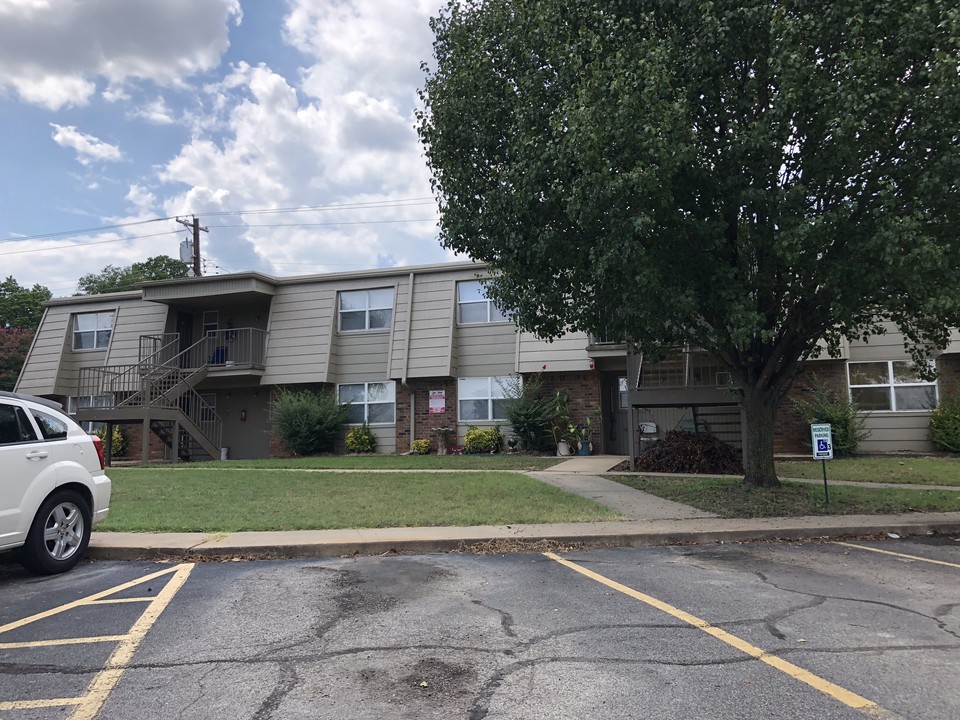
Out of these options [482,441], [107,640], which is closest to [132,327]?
[482,441]

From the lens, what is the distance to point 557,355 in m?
19.7

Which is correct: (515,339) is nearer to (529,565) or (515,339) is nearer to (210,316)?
(210,316)

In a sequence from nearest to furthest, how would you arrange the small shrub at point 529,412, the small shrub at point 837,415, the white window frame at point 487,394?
the small shrub at point 837,415 → the small shrub at point 529,412 → the white window frame at point 487,394

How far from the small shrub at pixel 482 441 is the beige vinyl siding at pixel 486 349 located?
1822 millimetres

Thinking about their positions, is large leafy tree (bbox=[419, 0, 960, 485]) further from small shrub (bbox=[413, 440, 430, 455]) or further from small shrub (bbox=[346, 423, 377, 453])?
small shrub (bbox=[346, 423, 377, 453])

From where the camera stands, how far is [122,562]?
7.40 metres

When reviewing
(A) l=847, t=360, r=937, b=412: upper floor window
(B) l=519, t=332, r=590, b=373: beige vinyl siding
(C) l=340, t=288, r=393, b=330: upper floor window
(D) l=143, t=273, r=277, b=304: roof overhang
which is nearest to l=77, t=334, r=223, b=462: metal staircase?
(D) l=143, t=273, r=277, b=304: roof overhang

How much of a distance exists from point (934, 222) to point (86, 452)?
1032 cm

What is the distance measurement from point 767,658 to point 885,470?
1202cm

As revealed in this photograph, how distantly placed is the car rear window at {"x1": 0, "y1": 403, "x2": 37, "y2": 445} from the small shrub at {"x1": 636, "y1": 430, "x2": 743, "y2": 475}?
11810 millimetres

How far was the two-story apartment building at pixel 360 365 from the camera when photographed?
60.4 ft

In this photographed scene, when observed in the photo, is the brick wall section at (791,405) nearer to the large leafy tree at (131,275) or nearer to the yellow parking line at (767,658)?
the yellow parking line at (767,658)

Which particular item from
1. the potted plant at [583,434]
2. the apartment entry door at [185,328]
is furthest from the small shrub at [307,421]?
the potted plant at [583,434]

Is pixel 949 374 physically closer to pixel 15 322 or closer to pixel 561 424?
pixel 561 424
